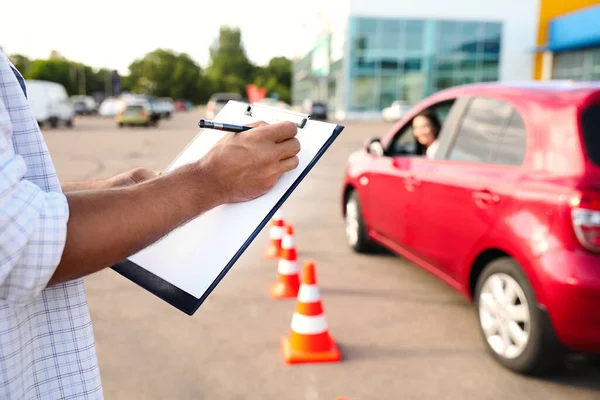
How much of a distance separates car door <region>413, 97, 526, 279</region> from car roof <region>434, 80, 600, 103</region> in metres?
0.08

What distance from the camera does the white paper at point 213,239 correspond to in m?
1.38

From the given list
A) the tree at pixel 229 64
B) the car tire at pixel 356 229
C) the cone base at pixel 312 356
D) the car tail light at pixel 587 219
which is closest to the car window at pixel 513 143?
the car tail light at pixel 587 219

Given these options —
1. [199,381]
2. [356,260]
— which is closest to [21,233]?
[199,381]

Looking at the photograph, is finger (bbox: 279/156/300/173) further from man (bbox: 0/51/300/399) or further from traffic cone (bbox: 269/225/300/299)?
traffic cone (bbox: 269/225/300/299)

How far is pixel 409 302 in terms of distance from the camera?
4523 mm

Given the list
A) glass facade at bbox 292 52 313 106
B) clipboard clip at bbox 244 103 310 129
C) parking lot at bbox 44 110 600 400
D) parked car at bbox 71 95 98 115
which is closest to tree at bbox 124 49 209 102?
glass facade at bbox 292 52 313 106

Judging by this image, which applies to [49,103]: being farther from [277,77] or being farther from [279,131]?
[277,77]

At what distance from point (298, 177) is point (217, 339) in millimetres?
2684

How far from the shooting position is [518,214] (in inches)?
127

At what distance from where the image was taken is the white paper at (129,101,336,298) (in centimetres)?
138

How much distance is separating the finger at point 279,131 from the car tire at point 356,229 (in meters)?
4.36

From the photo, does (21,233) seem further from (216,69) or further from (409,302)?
(216,69)

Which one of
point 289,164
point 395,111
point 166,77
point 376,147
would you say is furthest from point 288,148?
point 166,77

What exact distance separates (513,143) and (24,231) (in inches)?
127
